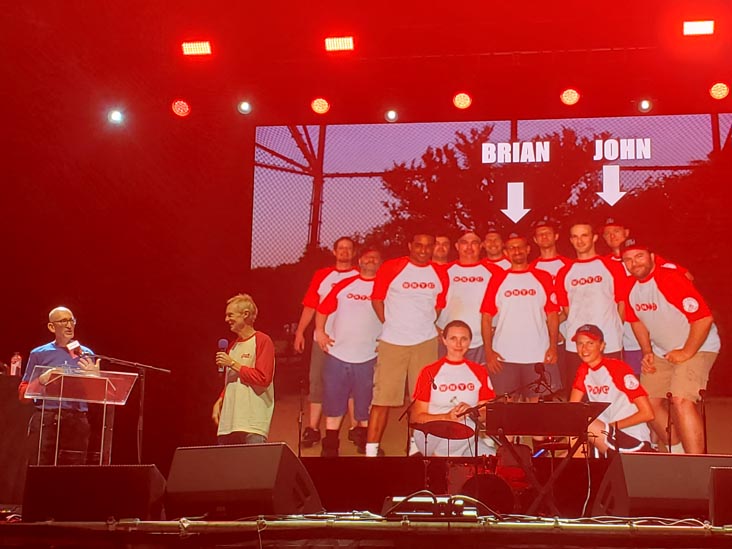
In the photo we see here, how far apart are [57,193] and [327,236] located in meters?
2.42

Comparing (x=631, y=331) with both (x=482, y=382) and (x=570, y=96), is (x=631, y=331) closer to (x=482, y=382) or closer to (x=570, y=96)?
(x=482, y=382)

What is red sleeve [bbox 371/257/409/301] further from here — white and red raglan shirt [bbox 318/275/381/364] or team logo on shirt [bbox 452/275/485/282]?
team logo on shirt [bbox 452/275/485/282]

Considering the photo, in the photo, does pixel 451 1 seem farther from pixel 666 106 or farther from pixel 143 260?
pixel 143 260

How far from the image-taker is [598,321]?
7109 mm

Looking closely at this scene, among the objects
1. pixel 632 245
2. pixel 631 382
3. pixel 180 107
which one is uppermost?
pixel 180 107

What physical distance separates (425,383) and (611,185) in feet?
7.25

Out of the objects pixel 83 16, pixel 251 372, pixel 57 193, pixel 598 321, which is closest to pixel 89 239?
pixel 57 193

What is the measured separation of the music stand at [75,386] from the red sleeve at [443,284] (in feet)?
8.84

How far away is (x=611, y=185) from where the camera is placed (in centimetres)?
723

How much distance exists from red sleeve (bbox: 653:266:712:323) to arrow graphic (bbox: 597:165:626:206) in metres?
0.65

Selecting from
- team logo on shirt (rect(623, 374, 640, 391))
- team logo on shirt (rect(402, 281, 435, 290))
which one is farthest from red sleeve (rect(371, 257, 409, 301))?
team logo on shirt (rect(623, 374, 640, 391))

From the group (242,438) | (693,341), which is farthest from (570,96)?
Answer: (242,438)

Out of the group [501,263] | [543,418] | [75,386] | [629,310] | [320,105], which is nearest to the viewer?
[543,418]

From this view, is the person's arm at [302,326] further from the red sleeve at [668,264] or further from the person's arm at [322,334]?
the red sleeve at [668,264]
